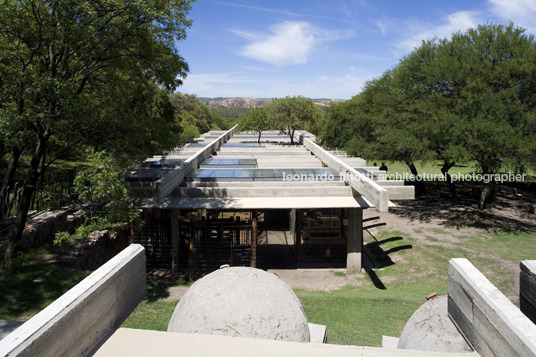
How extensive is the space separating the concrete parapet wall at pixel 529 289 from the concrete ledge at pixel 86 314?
4871 millimetres

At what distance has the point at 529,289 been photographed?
14.5ft

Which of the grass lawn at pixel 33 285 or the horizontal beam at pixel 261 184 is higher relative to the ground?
the horizontal beam at pixel 261 184

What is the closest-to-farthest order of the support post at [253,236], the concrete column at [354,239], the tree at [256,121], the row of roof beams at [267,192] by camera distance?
the row of roof beams at [267,192]
the support post at [253,236]
the concrete column at [354,239]
the tree at [256,121]

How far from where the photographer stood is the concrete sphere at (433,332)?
5027 mm

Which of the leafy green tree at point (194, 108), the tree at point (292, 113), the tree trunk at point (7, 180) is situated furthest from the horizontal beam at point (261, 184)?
the leafy green tree at point (194, 108)

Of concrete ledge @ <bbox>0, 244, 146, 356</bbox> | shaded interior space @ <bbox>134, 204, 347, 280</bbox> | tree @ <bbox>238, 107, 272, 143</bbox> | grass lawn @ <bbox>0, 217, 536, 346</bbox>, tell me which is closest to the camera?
concrete ledge @ <bbox>0, 244, 146, 356</bbox>

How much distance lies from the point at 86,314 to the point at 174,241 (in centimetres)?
1120

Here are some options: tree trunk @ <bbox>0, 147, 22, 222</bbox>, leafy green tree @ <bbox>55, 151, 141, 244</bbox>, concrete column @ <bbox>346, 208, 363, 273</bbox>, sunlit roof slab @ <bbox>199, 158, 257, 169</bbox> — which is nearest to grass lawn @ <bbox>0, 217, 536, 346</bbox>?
concrete column @ <bbox>346, 208, 363, 273</bbox>

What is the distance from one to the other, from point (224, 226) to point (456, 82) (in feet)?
55.7

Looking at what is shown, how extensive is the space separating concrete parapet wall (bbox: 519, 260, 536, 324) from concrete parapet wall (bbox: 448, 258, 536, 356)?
26.4 inches

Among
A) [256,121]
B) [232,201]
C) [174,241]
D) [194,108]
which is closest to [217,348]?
[232,201]

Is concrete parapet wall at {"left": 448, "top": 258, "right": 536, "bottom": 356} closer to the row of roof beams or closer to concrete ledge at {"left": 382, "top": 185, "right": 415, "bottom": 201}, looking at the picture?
the row of roof beams

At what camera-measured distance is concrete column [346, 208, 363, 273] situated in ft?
49.6

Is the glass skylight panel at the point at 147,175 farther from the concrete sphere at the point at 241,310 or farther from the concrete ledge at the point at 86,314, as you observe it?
the concrete sphere at the point at 241,310
